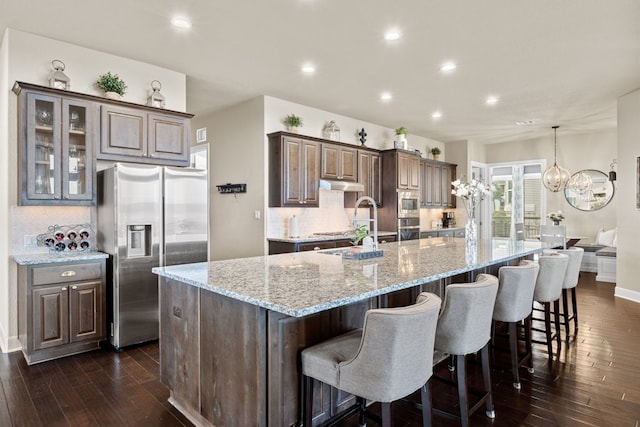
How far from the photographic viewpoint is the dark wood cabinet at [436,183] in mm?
7957

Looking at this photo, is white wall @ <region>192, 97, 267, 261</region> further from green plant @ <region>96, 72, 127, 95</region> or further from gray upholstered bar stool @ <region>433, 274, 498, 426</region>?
gray upholstered bar stool @ <region>433, 274, 498, 426</region>

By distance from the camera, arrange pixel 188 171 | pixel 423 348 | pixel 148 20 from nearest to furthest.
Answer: pixel 423 348 < pixel 148 20 < pixel 188 171

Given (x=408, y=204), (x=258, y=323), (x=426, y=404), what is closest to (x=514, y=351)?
(x=426, y=404)

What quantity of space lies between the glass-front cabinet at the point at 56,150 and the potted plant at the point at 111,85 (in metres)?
0.25

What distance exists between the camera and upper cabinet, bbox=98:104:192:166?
12.3ft

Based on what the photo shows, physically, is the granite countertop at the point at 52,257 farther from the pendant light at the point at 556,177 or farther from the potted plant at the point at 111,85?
the pendant light at the point at 556,177

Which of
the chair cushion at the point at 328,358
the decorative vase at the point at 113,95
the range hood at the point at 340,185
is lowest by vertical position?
the chair cushion at the point at 328,358

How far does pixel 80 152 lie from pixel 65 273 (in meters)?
1.14

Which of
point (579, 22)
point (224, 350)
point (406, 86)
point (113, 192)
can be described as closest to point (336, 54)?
point (406, 86)

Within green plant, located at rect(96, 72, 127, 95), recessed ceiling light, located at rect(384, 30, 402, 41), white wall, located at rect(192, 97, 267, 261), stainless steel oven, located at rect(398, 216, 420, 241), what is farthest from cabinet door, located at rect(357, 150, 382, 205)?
green plant, located at rect(96, 72, 127, 95)

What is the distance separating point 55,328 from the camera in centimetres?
331

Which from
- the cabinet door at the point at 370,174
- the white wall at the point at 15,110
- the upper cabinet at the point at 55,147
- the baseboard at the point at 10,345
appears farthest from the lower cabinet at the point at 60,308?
the cabinet door at the point at 370,174

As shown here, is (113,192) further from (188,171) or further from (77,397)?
(77,397)

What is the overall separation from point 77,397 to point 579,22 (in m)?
4.92
